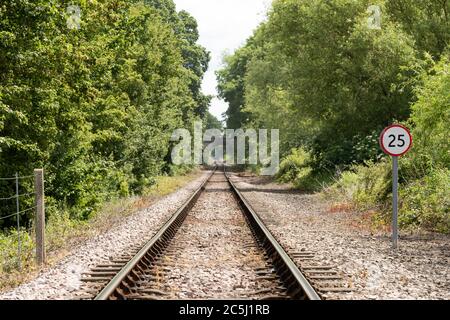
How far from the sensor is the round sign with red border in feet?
35.5

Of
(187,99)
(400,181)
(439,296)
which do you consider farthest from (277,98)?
(439,296)

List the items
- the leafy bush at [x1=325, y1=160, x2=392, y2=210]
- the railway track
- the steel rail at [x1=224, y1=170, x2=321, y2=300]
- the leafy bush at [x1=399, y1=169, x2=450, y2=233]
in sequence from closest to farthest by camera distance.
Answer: the steel rail at [x1=224, y1=170, x2=321, y2=300], the railway track, the leafy bush at [x1=399, y1=169, x2=450, y2=233], the leafy bush at [x1=325, y1=160, x2=392, y2=210]

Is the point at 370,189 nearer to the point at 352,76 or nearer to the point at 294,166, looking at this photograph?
the point at 352,76

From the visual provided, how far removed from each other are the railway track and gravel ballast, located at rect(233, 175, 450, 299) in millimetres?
614

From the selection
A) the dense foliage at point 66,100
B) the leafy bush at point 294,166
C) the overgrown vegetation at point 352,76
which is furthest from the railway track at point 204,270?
the leafy bush at point 294,166

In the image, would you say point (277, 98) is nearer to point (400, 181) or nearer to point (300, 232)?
point (400, 181)

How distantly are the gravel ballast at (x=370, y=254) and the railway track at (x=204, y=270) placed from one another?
614 mm

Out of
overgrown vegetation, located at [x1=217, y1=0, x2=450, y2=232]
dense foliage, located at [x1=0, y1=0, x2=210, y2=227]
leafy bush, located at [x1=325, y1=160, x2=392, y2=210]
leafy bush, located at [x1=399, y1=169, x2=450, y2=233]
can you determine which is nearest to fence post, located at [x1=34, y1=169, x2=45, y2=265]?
dense foliage, located at [x1=0, y1=0, x2=210, y2=227]

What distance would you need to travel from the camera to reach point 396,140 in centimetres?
1087

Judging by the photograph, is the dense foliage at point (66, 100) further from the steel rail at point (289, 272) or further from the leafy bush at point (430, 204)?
the leafy bush at point (430, 204)

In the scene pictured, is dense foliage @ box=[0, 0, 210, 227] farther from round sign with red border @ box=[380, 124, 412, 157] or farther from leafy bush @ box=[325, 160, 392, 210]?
leafy bush @ box=[325, 160, 392, 210]

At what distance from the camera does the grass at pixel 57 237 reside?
910cm

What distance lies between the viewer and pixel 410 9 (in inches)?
1013
